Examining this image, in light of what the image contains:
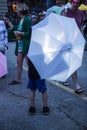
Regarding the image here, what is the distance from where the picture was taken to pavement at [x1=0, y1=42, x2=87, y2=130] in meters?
5.70

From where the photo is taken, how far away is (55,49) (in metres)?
5.12

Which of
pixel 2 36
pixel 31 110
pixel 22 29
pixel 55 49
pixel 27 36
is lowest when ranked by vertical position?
pixel 31 110

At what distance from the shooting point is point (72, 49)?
17.4ft

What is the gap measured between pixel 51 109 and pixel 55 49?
1556mm

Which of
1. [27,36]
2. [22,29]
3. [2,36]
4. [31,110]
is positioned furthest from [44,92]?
[2,36]

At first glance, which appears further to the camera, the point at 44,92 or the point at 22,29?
the point at 22,29

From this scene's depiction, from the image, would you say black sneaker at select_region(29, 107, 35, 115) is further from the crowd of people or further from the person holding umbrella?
the person holding umbrella

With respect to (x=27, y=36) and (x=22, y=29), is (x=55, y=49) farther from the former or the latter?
(x=22, y=29)

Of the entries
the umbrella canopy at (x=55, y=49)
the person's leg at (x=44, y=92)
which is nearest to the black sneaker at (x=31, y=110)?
the person's leg at (x=44, y=92)

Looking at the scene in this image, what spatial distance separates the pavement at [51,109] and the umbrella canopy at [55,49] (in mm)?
906

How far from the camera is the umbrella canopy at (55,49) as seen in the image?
200 inches

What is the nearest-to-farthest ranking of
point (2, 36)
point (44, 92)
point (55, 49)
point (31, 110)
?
point (55, 49) → point (44, 92) → point (31, 110) → point (2, 36)

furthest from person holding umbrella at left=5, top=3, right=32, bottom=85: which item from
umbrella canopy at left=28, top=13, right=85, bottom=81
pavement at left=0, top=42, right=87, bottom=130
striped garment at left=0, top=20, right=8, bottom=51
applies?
umbrella canopy at left=28, top=13, right=85, bottom=81

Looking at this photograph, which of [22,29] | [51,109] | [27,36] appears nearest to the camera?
[51,109]
